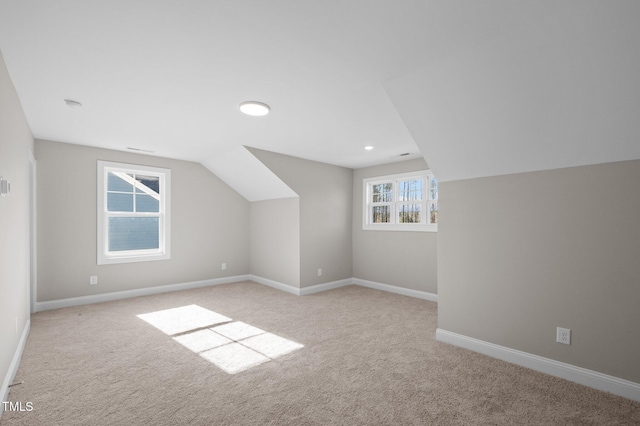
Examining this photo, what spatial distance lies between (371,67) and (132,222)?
16.9 feet

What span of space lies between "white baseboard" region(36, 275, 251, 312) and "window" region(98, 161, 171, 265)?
502 mm

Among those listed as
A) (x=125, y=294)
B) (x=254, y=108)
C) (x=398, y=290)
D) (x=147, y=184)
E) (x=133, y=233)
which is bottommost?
(x=398, y=290)

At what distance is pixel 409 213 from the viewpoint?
5.23 meters

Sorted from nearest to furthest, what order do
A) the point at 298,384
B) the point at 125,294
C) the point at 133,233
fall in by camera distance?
the point at 298,384, the point at 125,294, the point at 133,233

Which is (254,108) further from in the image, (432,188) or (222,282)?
(222,282)

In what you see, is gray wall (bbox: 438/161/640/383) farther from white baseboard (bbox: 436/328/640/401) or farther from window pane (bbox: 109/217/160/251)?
window pane (bbox: 109/217/160/251)

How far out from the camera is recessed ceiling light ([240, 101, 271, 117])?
2.84 meters

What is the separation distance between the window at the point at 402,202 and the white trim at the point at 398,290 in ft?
3.32

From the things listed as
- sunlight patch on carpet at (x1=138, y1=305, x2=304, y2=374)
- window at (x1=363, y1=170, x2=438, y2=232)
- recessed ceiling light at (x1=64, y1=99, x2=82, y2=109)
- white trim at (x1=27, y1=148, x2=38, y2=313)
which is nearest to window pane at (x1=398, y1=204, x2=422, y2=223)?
window at (x1=363, y1=170, x2=438, y2=232)

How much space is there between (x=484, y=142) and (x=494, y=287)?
4.39 ft

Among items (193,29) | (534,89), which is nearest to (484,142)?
(534,89)

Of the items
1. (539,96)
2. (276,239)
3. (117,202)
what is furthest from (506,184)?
(117,202)

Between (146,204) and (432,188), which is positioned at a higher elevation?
(432,188)

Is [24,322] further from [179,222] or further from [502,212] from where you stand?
[502,212]
